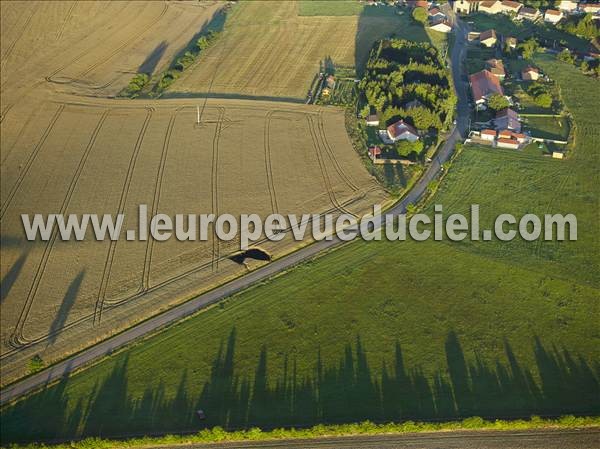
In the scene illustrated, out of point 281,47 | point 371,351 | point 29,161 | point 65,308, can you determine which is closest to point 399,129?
point 371,351

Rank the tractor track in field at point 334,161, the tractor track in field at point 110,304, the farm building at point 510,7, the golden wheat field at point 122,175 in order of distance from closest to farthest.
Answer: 1. the tractor track in field at point 110,304
2. the golden wheat field at point 122,175
3. the tractor track in field at point 334,161
4. the farm building at point 510,7

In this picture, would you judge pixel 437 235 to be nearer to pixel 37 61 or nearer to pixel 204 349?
pixel 204 349

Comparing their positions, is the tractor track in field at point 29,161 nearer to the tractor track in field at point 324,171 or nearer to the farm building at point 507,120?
the tractor track in field at point 324,171

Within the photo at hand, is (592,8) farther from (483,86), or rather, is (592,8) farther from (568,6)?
(483,86)

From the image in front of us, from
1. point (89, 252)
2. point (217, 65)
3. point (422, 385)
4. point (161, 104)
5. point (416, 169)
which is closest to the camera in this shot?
point (422, 385)

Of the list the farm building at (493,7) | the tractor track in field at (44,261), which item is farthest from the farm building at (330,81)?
the farm building at (493,7)

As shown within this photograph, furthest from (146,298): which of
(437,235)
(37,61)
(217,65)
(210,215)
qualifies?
(37,61)
